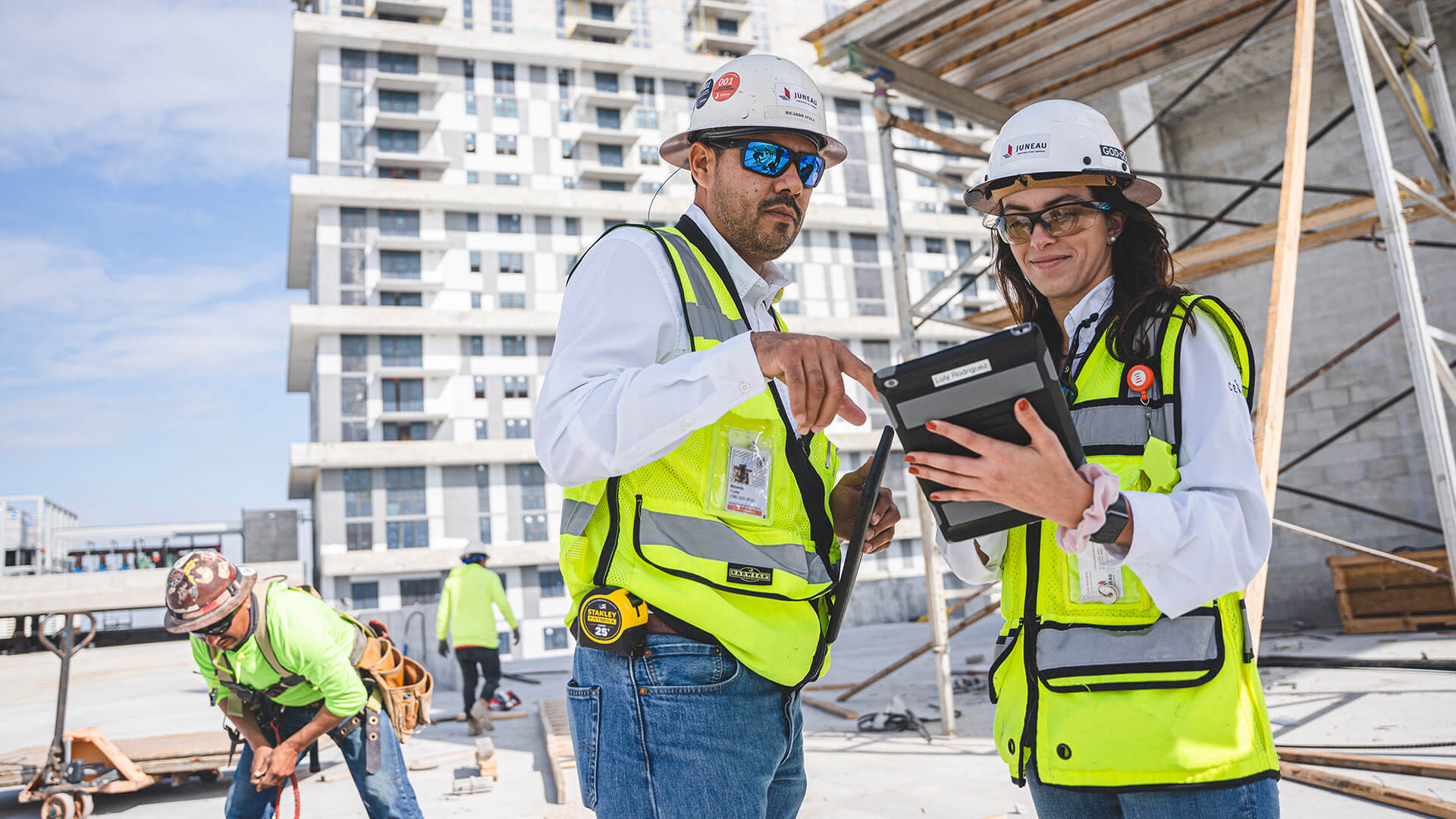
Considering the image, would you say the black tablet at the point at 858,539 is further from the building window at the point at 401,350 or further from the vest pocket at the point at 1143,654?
the building window at the point at 401,350

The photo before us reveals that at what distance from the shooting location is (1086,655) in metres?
1.80

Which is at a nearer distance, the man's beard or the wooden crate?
the man's beard

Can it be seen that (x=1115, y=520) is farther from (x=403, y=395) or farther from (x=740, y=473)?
(x=403, y=395)

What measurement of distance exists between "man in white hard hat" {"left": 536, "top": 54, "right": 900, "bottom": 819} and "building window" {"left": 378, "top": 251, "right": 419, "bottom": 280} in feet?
159

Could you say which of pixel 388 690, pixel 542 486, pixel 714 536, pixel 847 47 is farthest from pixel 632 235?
pixel 542 486

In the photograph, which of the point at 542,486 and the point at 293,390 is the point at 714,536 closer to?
the point at 542,486

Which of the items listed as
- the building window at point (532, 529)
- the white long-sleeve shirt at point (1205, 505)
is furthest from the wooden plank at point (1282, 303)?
the building window at point (532, 529)

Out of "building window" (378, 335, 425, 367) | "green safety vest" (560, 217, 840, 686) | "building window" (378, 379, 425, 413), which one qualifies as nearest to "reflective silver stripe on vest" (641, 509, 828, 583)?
"green safety vest" (560, 217, 840, 686)

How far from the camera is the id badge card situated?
1775mm

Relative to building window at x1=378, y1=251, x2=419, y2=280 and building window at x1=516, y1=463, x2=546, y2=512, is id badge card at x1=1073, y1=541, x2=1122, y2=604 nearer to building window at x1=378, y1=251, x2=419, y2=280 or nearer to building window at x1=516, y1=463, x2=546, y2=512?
building window at x1=516, y1=463, x2=546, y2=512

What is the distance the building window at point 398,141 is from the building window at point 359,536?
19776 millimetres

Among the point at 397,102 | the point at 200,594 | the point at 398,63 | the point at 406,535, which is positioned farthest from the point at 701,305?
the point at 398,63

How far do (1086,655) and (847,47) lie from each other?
22.3 ft

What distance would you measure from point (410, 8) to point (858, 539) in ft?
190
